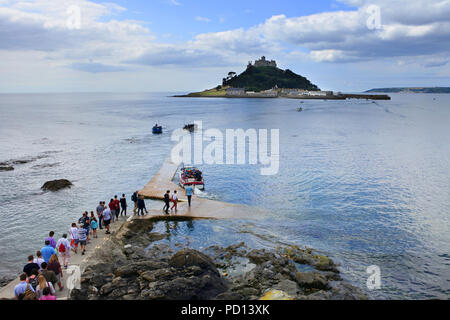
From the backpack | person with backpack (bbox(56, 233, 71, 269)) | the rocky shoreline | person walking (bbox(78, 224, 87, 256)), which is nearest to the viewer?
the backpack

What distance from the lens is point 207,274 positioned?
14.0 m

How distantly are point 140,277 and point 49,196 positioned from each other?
64.9 ft

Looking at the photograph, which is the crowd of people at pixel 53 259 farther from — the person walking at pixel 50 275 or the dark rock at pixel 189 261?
the dark rock at pixel 189 261

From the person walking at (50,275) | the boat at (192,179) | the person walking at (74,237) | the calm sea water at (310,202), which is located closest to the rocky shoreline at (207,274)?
the person walking at (50,275)

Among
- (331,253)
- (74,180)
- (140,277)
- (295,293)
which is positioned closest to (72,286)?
(140,277)

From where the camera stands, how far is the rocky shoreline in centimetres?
1260

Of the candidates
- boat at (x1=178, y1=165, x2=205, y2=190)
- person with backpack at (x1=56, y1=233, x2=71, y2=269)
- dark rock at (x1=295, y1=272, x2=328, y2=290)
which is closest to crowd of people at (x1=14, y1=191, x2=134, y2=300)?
person with backpack at (x1=56, y1=233, x2=71, y2=269)

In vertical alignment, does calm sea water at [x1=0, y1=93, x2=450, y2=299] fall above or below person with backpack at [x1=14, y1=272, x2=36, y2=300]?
below

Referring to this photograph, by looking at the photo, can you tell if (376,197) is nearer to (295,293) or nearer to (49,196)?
(295,293)

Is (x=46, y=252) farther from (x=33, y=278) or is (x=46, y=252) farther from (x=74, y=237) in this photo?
(x=74, y=237)

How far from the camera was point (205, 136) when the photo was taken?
70750 mm

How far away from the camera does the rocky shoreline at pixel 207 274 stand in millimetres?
12602

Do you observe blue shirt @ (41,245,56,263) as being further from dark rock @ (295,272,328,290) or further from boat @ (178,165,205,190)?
boat @ (178,165,205,190)
